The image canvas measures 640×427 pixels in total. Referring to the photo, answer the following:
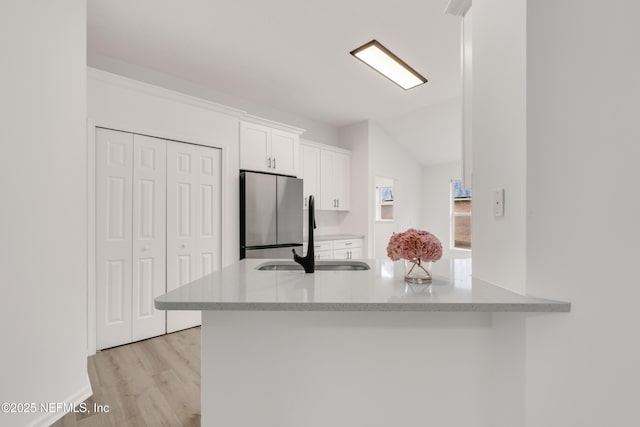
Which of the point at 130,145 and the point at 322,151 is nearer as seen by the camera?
the point at 130,145

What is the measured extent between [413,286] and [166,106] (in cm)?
284

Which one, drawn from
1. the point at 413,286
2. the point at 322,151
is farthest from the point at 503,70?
the point at 322,151

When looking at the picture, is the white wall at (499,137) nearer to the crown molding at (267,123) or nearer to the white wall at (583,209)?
the white wall at (583,209)

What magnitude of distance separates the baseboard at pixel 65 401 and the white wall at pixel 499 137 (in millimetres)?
2418

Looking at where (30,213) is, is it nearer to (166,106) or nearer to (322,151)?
(166,106)

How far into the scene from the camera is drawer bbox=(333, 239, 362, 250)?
452 centimetres

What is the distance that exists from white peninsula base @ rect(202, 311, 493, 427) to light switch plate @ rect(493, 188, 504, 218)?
41cm

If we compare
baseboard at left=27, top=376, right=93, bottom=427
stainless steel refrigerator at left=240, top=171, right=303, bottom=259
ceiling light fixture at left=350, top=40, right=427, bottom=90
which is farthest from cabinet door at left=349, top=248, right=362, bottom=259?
baseboard at left=27, top=376, right=93, bottom=427

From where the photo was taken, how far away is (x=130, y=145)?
2703 millimetres

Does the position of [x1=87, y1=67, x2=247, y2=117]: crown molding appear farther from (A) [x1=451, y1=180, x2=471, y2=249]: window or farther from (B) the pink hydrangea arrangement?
(A) [x1=451, y1=180, x2=471, y2=249]: window

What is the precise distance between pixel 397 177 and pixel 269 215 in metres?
3.05

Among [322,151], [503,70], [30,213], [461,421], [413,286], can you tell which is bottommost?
[461,421]

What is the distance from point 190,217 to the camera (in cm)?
308

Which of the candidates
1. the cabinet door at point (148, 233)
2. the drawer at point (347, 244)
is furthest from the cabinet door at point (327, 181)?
the cabinet door at point (148, 233)
